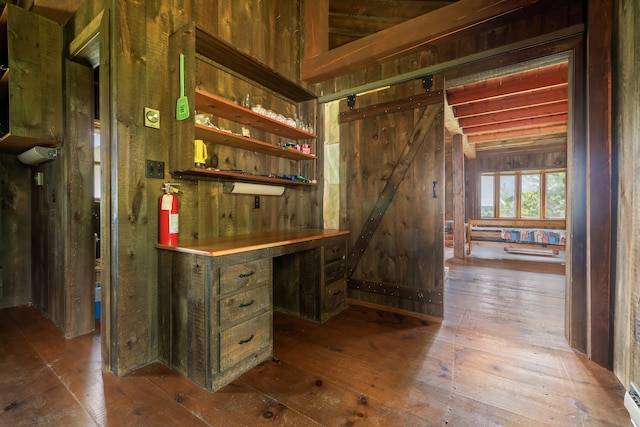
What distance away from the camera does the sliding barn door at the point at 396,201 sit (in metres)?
2.65

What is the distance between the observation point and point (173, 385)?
1.63 meters

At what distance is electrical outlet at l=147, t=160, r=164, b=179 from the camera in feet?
6.04

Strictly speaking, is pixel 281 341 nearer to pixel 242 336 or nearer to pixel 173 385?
pixel 242 336

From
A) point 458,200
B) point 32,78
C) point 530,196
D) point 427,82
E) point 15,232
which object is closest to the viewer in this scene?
point 32,78

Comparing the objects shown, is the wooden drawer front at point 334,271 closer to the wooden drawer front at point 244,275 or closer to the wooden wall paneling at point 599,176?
the wooden drawer front at point 244,275

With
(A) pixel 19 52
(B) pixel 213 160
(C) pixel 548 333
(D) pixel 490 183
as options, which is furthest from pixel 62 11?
(D) pixel 490 183

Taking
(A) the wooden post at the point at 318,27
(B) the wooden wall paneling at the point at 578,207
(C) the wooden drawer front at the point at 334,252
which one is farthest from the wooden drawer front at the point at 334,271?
(A) the wooden post at the point at 318,27

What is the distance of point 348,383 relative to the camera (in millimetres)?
1646

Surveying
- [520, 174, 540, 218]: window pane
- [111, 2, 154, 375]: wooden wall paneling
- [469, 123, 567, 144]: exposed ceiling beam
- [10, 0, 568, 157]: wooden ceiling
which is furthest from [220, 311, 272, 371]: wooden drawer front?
[520, 174, 540, 218]: window pane

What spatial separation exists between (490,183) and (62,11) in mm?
10041

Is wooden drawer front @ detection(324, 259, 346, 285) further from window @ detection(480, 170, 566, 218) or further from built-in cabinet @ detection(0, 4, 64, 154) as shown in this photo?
window @ detection(480, 170, 566, 218)

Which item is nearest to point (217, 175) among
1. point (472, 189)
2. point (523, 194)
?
point (472, 189)

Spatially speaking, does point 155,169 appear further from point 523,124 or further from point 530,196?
point 530,196

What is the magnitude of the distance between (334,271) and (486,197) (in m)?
8.31
